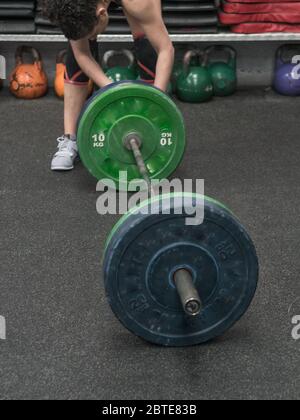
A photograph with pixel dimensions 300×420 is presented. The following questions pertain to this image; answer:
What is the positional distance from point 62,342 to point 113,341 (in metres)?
0.11

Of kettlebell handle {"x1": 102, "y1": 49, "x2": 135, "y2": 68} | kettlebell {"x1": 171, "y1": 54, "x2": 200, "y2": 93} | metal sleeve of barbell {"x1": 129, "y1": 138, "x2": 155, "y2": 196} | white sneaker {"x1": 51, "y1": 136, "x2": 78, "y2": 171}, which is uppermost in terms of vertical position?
kettlebell handle {"x1": 102, "y1": 49, "x2": 135, "y2": 68}

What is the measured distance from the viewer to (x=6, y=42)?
2.73m

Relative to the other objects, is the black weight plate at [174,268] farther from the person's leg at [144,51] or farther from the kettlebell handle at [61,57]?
→ the kettlebell handle at [61,57]

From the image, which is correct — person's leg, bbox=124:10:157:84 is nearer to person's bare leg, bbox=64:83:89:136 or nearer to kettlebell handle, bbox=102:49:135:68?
person's bare leg, bbox=64:83:89:136

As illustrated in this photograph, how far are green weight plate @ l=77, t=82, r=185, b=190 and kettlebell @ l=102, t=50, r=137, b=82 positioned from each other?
724mm

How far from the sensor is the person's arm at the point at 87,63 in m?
1.78

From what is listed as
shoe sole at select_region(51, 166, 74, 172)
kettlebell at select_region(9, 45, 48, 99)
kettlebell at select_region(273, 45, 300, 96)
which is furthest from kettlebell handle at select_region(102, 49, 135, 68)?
shoe sole at select_region(51, 166, 74, 172)

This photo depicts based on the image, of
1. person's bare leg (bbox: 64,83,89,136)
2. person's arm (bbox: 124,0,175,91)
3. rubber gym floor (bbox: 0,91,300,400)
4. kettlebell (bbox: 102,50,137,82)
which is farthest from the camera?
kettlebell (bbox: 102,50,137,82)

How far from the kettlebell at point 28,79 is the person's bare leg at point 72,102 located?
66cm

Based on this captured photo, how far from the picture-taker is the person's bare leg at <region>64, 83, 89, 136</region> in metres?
1.98

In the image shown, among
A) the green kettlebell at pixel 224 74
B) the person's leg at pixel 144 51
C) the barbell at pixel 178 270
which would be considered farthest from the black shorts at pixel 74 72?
the barbell at pixel 178 270

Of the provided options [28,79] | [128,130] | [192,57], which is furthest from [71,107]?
[192,57]

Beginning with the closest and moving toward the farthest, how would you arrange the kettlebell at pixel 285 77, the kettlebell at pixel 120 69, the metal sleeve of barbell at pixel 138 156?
the metal sleeve of barbell at pixel 138 156, the kettlebell at pixel 120 69, the kettlebell at pixel 285 77
